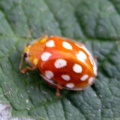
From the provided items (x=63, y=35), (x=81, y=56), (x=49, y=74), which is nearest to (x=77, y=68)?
(x=81, y=56)

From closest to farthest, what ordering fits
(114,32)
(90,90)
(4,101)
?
(4,101)
(90,90)
(114,32)

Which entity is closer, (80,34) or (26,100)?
(26,100)

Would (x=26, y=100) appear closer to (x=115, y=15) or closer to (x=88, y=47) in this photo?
(x=88, y=47)

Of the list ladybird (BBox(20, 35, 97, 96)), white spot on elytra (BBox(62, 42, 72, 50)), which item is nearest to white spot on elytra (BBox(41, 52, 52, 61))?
ladybird (BBox(20, 35, 97, 96))

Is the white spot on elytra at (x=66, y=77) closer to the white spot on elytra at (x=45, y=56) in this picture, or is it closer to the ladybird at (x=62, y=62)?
the ladybird at (x=62, y=62)

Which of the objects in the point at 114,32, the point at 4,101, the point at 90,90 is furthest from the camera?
the point at 114,32

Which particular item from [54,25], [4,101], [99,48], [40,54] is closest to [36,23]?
[54,25]

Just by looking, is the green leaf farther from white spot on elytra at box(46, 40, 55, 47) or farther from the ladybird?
white spot on elytra at box(46, 40, 55, 47)

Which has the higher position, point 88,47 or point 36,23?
point 36,23
